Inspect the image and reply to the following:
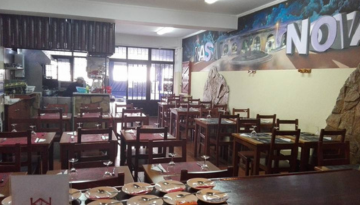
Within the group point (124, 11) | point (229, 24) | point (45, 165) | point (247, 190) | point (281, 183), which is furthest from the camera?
point (229, 24)

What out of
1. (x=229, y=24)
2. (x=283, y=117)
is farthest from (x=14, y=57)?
(x=283, y=117)

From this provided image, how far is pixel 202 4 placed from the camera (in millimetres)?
5996

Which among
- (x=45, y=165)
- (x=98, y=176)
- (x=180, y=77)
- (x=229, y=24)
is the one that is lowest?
(x=45, y=165)

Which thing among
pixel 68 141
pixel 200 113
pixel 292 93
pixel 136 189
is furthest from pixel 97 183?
pixel 200 113

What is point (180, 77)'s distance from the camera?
35.4ft

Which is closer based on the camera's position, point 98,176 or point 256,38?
point 98,176

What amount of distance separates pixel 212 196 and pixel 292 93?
4.08 metres

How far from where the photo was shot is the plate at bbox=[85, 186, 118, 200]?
1631mm

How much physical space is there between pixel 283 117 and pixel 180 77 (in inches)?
231

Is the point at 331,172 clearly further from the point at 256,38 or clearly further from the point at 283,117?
the point at 256,38

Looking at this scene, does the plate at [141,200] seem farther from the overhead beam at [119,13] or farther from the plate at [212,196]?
the overhead beam at [119,13]

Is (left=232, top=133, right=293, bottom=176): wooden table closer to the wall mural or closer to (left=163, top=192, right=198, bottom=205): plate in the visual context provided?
the wall mural

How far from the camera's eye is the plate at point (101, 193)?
1631mm

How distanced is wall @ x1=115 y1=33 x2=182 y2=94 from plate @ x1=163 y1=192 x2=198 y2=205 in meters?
9.16
